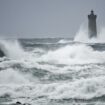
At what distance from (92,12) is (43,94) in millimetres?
39457

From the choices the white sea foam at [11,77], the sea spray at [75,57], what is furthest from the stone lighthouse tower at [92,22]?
the white sea foam at [11,77]

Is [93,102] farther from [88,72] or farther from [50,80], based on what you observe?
[88,72]

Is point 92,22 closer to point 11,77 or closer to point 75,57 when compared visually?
point 75,57

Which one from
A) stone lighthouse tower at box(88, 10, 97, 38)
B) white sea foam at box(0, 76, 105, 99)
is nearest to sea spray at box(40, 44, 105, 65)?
white sea foam at box(0, 76, 105, 99)

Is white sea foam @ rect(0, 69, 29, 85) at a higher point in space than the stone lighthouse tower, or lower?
lower

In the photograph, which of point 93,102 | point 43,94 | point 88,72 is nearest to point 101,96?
point 93,102

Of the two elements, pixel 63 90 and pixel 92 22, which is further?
pixel 92 22

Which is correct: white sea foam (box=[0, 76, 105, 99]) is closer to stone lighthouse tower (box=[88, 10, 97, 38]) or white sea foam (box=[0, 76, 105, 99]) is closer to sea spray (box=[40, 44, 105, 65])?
sea spray (box=[40, 44, 105, 65])

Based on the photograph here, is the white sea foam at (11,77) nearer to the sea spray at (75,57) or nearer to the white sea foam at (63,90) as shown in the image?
the white sea foam at (63,90)

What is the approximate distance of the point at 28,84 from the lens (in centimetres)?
1372

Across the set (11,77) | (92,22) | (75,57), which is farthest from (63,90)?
(92,22)

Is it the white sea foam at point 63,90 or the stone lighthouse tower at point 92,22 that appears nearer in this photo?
the white sea foam at point 63,90

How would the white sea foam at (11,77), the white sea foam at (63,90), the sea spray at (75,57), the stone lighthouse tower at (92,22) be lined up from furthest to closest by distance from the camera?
the stone lighthouse tower at (92,22), the sea spray at (75,57), the white sea foam at (11,77), the white sea foam at (63,90)

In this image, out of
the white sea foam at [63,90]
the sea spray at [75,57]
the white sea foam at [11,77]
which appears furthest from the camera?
the sea spray at [75,57]
